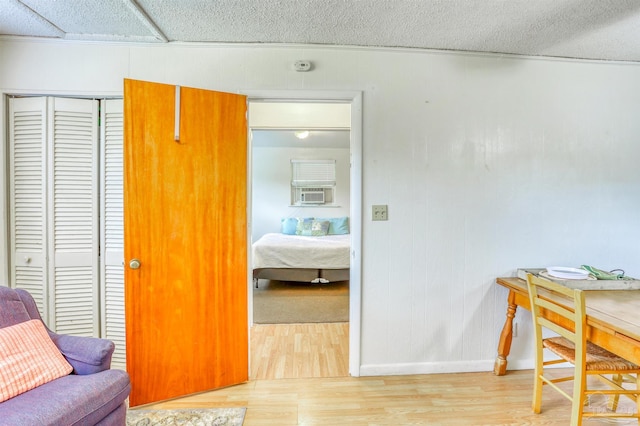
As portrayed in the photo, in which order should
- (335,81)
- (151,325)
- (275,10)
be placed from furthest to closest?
(335,81), (151,325), (275,10)

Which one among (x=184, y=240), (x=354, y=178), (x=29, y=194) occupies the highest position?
(x=354, y=178)

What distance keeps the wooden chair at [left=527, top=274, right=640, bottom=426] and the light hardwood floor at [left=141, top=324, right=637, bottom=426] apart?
0.18 meters

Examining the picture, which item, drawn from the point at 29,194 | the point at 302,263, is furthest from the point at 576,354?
the point at 29,194

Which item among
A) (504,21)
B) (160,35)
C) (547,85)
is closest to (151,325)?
(160,35)

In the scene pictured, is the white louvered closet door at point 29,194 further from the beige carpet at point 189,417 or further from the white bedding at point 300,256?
the white bedding at point 300,256

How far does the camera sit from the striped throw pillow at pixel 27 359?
1.28m

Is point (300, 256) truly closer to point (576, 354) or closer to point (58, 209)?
point (58, 209)

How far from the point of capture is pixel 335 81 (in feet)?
7.09

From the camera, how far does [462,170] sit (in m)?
2.25

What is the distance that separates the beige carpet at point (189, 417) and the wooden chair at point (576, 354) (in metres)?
1.75

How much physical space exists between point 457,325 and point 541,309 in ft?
1.86

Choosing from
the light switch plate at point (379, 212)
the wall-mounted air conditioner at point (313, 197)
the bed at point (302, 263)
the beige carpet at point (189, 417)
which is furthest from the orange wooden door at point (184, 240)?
the wall-mounted air conditioner at point (313, 197)

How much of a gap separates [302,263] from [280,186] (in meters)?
2.20

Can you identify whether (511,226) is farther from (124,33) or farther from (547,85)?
(124,33)
